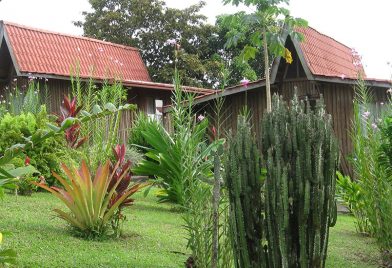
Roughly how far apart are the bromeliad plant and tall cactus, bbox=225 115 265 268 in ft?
7.26

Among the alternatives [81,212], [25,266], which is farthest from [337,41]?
[25,266]

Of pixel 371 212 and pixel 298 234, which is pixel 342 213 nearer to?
pixel 371 212

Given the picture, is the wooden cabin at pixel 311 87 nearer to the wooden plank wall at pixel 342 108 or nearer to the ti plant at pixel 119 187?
the wooden plank wall at pixel 342 108

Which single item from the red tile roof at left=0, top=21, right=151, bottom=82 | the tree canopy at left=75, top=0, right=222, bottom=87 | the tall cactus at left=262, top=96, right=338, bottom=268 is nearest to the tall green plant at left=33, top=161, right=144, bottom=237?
the tall cactus at left=262, top=96, right=338, bottom=268

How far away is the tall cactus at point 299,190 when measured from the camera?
395 cm

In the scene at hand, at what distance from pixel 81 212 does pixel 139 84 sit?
41.7ft

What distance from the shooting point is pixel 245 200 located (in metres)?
4.12

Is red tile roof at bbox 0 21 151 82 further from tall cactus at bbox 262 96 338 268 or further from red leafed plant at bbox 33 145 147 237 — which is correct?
tall cactus at bbox 262 96 338 268

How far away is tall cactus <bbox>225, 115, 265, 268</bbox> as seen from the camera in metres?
4.10

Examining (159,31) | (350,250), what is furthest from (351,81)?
(159,31)

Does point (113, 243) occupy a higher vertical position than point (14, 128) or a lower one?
lower

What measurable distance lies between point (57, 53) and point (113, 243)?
1396cm

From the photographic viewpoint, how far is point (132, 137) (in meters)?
14.9

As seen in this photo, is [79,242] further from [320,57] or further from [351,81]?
[320,57]
